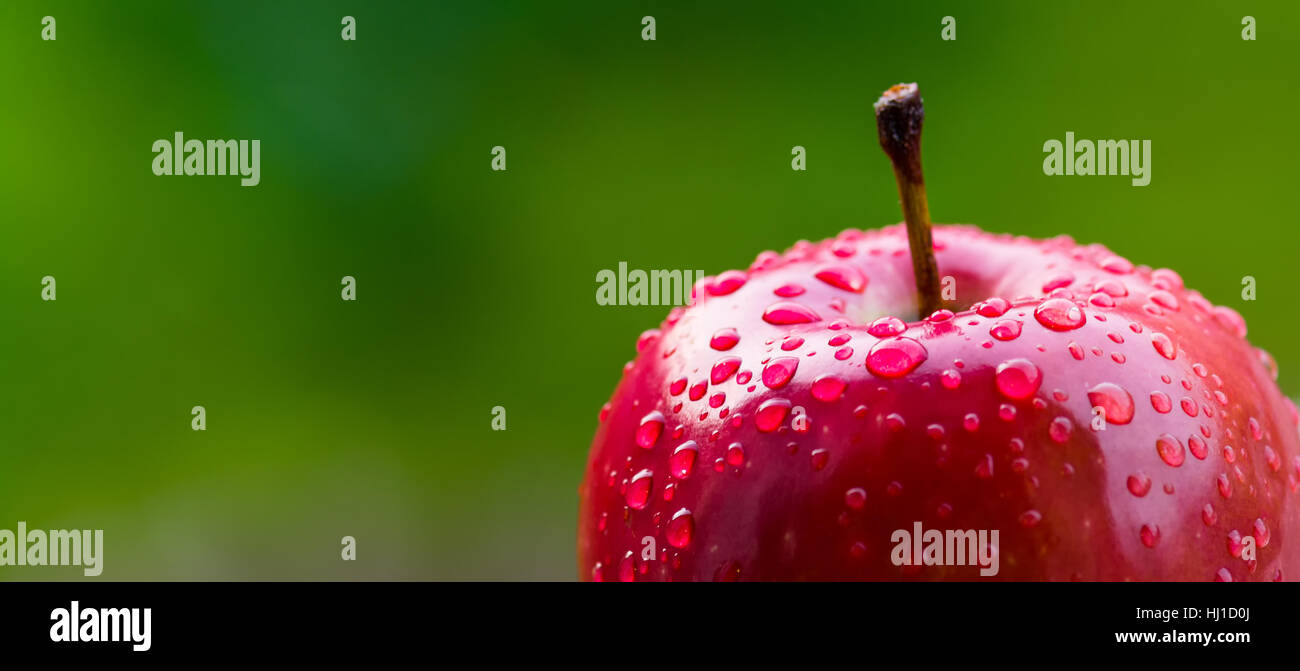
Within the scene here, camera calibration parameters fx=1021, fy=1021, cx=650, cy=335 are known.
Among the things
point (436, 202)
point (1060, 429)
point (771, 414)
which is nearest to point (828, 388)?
point (771, 414)

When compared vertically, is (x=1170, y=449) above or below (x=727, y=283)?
below

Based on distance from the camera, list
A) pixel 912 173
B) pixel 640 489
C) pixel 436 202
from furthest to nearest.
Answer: pixel 436 202 → pixel 912 173 → pixel 640 489

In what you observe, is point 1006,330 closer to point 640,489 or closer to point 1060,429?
point 1060,429

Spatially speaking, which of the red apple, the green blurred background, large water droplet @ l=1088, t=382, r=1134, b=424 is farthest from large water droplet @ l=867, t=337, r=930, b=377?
the green blurred background

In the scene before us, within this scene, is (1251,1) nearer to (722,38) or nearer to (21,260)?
(722,38)

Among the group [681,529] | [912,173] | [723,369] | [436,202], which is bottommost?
[681,529]

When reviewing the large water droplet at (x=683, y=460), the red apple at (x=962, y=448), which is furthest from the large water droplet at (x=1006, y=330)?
the large water droplet at (x=683, y=460)

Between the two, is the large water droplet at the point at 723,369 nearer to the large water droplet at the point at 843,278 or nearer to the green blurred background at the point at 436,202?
the large water droplet at the point at 843,278
